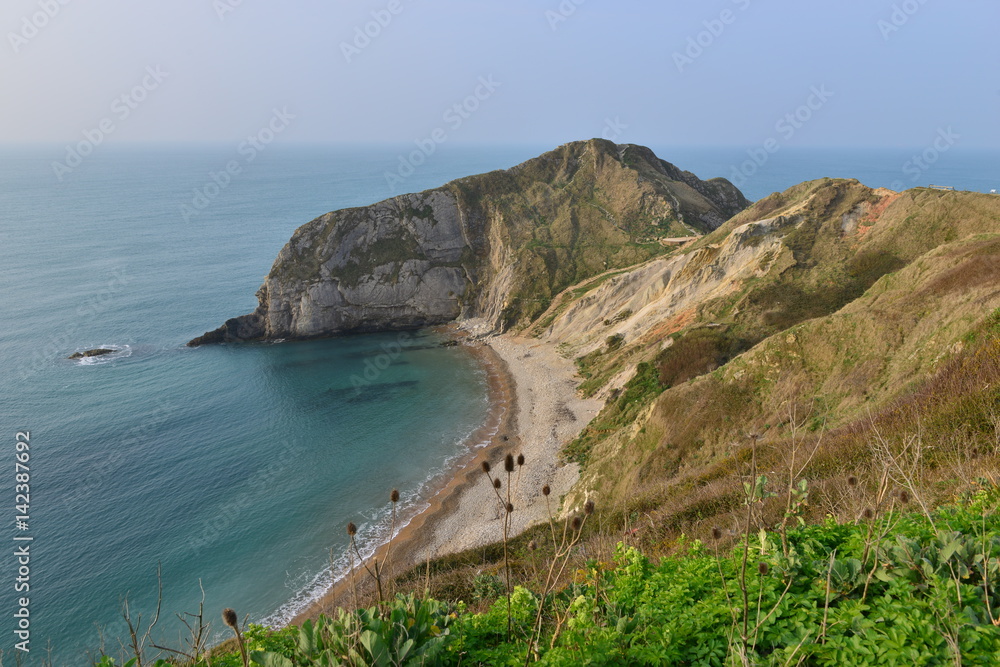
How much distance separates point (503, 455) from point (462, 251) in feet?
135

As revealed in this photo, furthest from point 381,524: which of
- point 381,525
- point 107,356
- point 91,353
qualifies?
point 91,353

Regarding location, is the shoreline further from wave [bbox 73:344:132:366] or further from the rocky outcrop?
wave [bbox 73:344:132:366]

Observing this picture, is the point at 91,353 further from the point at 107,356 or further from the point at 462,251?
the point at 462,251

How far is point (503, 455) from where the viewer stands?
4178 cm

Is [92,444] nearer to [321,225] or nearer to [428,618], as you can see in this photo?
[321,225]

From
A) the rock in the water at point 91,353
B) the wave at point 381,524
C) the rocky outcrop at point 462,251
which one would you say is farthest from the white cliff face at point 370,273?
the wave at point 381,524

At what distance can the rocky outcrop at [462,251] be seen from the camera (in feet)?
228

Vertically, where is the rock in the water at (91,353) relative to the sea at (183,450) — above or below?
above

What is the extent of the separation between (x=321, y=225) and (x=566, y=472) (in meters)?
52.0

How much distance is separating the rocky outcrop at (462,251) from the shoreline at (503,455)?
10.7 metres

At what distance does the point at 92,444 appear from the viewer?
43.1 meters

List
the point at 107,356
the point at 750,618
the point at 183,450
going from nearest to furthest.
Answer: the point at 750,618 → the point at 183,450 → the point at 107,356

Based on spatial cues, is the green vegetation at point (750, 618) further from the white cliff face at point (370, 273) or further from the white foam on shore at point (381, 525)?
the white cliff face at point (370, 273)

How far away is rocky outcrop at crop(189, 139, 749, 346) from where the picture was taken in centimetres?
6944
